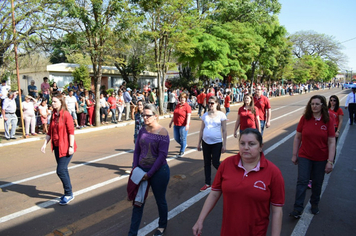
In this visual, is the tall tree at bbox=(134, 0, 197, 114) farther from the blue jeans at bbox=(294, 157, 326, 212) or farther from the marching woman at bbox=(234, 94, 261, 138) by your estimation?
the blue jeans at bbox=(294, 157, 326, 212)

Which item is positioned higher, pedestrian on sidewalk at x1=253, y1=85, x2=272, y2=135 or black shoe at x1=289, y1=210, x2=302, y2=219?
pedestrian on sidewalk at x1=253, y1=85, x2=272, y2=135

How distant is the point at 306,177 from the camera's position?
430 centimetres

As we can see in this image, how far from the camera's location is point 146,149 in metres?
3.58

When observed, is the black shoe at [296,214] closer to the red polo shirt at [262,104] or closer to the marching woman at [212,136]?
the marching woman at [212,136]

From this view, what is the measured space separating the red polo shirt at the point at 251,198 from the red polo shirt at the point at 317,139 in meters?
2.31

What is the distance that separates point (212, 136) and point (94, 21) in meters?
9.70

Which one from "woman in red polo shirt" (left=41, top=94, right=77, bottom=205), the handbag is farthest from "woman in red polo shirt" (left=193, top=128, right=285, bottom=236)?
the handbag

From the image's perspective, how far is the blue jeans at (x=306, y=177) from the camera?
4.29 metres

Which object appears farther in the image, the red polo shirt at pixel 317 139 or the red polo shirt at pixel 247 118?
the red polo shirt at pixel 247 118

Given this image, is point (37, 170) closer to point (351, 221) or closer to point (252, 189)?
point (252, 189)

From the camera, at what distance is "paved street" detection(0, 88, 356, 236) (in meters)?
4.11

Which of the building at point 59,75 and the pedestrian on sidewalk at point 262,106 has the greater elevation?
the building at point 59,75

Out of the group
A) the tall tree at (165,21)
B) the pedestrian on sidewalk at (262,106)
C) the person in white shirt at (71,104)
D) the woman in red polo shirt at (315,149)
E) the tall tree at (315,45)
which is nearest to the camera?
the woman in red polo shirt at (315,149)

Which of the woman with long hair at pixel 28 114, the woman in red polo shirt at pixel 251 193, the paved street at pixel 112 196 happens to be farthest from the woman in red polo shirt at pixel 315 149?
the woman with long hair at pixel 28 114
